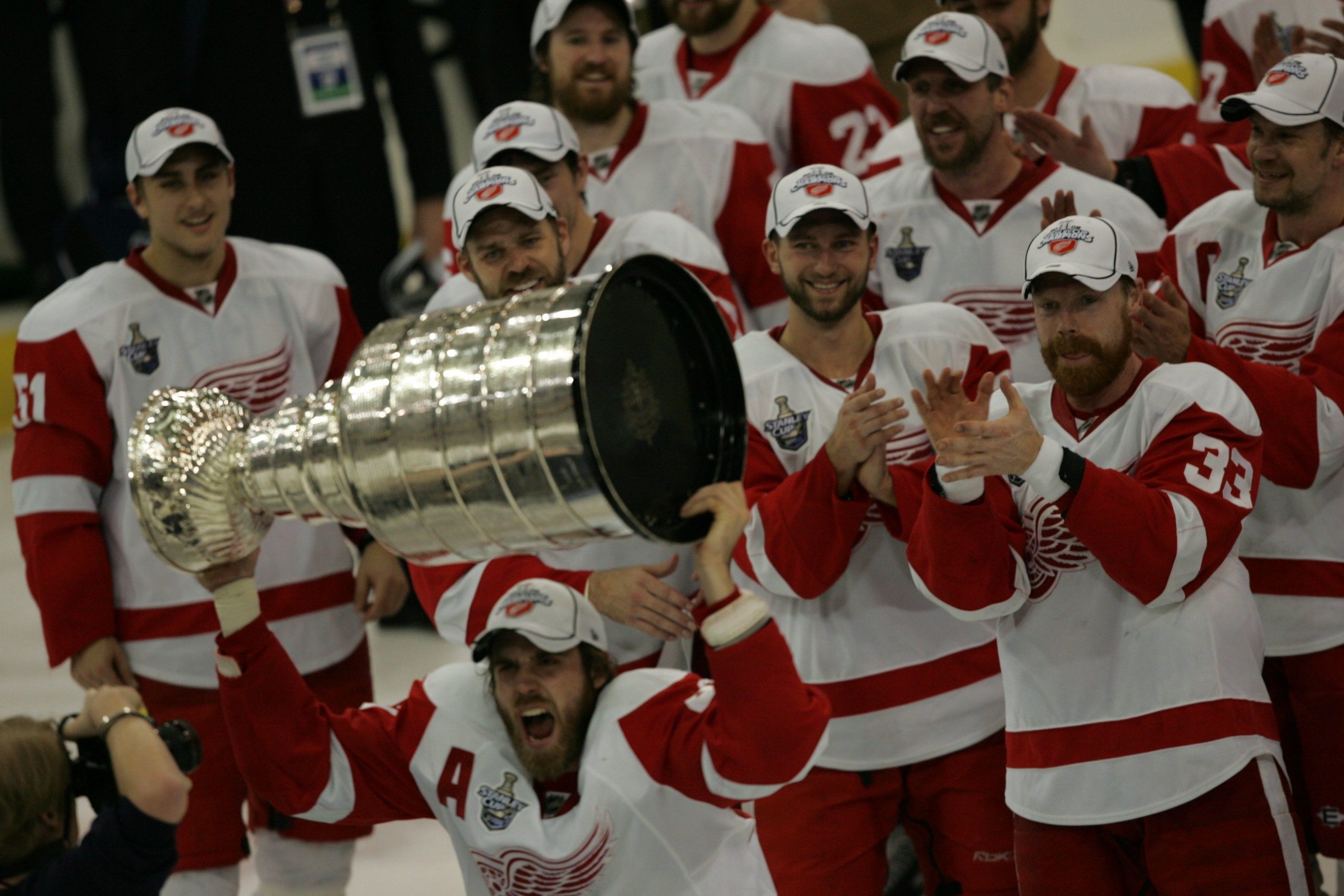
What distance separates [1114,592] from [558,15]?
2.13 meters

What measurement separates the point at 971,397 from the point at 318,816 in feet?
4.42

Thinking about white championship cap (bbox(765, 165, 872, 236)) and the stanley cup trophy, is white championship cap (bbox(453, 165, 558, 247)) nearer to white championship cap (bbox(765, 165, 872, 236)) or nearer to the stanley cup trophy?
white championship cap (bbox(765, 165, 872, 236))

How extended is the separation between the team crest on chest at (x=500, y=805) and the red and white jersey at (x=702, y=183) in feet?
4.97

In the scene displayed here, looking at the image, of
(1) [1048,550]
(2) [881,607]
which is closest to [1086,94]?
(2) [881,607]

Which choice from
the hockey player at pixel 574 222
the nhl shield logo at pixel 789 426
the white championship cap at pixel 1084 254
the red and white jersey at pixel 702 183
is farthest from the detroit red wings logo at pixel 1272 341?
the red and white jersey at pixel 702 183

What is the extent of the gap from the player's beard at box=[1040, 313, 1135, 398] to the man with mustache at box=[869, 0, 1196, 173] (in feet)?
4.16

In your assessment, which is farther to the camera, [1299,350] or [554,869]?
[1299,350]

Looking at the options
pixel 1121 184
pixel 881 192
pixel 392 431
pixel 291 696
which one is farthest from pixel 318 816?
pixel 1121 184

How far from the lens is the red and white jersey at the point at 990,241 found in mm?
3551

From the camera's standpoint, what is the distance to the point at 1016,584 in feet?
9.32

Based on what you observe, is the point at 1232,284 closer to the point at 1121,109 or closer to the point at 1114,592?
the point at 1114,592

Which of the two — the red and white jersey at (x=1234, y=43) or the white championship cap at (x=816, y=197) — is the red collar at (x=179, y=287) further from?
the red and white jersey at (x=1234, y=43)

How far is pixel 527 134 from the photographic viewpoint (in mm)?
3699

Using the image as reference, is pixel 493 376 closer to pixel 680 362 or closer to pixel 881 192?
pixel 680 362
